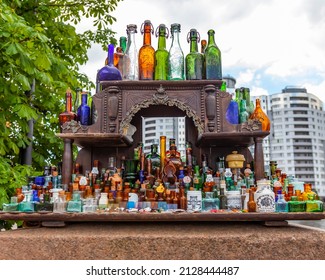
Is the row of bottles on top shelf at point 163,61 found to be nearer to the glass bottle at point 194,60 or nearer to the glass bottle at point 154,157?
the glass bottle at point 194,60

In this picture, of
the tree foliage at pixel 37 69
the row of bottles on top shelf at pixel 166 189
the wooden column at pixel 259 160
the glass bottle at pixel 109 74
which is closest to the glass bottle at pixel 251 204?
the row of bottles on top shelf at pixel 166 189

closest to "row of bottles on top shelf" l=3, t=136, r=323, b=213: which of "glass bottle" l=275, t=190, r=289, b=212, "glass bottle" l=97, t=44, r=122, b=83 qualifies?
"glass bottle" l=275, t=190, r=289, b=212

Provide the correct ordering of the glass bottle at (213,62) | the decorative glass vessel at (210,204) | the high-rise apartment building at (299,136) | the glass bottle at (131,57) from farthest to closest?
the high-rise apartment building at (299,136) → the glass bottle at (131,57) → the glass bottle at (213,62) → the decorative glass vessel at (210,204)

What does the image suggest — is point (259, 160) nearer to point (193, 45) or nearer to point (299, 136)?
point (193, 45)

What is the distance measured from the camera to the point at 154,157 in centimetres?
266

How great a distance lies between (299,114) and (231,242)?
3992 cm

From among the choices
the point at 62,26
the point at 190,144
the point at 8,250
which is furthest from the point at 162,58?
the point at 62,26

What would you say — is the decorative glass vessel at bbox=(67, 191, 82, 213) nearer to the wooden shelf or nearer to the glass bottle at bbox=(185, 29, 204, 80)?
the wooden shelf

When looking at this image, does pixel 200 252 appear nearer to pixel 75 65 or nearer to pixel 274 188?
pixel 274 188

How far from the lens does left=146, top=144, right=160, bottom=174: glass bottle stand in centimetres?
263

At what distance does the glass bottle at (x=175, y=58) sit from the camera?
8.04 ft

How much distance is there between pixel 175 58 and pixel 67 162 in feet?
3.29

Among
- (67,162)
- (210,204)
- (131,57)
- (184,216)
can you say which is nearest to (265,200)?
(210,204)

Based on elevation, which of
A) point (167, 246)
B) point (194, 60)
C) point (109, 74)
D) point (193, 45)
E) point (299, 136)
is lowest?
point (167, 246)
